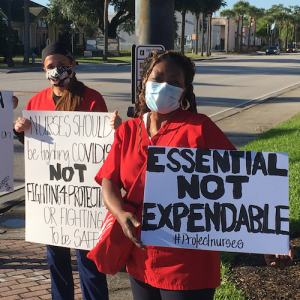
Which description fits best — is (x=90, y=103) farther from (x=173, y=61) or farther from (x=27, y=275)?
(x=27, y=275)

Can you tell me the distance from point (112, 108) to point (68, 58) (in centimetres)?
989

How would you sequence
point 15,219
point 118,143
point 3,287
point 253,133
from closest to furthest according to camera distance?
point 118,143 < point 3,287 < point 15,219 < point 253,133

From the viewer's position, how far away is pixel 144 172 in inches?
86.3

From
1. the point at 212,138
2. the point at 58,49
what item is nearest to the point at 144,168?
the point at 212,138

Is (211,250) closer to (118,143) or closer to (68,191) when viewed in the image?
(118,143)

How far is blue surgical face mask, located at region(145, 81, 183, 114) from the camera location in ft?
7.22

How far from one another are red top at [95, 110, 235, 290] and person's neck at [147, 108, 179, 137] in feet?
0.13

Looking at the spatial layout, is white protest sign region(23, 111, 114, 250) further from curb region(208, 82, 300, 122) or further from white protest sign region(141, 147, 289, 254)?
curb region(208, 82, 300, 122)

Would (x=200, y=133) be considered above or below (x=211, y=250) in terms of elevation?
above

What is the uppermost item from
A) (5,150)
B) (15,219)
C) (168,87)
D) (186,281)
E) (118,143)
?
(168,87)

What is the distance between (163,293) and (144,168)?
58 cm

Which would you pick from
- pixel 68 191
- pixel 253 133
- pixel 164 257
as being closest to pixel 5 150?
pixel 68 191

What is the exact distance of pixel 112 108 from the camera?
43.1 feet

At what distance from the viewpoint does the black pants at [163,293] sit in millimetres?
2109
